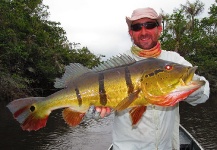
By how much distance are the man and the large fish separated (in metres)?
0.51

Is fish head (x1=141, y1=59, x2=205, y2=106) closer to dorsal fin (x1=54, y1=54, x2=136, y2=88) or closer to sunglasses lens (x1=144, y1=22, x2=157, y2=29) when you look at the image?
dorsal fin (x1=54, y1=54, x2=136, y2=88)

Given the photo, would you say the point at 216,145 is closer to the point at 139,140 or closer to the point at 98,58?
the point at 139,140

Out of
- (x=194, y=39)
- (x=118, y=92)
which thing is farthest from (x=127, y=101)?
(x=194, y=39)

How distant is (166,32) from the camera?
134ft

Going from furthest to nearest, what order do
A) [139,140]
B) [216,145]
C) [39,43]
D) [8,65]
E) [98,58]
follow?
[98,58], [39,43], [8,65], [216,145], [139,140]

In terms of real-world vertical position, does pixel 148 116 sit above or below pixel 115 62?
below

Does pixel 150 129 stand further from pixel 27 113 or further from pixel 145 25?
pixel 27 113

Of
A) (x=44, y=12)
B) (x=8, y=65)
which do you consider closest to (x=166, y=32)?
(x=44, y=12)

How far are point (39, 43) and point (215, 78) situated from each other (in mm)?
22229

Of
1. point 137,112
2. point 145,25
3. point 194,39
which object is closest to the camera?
point 137,112

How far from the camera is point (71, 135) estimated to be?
56.9ft

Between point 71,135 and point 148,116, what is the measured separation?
1446cm

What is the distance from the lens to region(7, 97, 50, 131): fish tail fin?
288 cm

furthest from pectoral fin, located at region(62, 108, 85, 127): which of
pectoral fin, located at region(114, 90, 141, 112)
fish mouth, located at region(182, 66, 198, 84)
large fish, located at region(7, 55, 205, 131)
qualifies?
fish mouth, located at region(182, 66, 198, 84)
